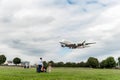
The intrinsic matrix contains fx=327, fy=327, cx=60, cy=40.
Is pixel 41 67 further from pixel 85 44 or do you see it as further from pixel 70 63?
pixel 70 63

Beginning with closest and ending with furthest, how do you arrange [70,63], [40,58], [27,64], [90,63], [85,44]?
1. [40,58]
2. [27,64]
3. [85,44]
4. [70,63]
5. [90,63]

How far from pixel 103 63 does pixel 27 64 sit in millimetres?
115360

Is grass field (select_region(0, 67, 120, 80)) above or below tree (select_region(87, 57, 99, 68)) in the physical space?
below

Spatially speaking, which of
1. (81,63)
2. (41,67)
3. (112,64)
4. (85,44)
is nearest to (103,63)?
(112,64)

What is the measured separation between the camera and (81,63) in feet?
598

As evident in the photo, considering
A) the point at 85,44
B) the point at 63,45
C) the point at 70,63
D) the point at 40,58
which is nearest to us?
the point at 40,58

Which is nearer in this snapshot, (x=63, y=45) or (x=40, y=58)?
(x=40, y=58)

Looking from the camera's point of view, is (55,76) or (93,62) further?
(93,62)

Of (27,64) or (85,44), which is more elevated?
(85,44)

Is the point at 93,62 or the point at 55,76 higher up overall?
the point at 93,62

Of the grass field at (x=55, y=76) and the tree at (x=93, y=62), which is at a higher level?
the tree at (x=93, y=62)

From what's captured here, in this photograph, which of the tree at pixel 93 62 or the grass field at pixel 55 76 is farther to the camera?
the tree at pixel 93 62

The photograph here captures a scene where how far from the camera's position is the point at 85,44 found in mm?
118000

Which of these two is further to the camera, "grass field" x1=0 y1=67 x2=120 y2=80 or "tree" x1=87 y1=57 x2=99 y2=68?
"tree" x1=87 y1=57 x2=99 y2=68
